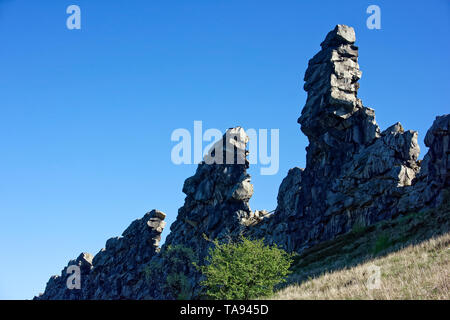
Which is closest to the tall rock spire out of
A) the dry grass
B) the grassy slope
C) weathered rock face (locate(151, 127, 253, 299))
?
weathered rock face (locate(151, 127, 253, 299))

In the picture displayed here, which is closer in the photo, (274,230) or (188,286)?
(274,230)

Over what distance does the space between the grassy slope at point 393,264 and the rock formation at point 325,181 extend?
390 inches

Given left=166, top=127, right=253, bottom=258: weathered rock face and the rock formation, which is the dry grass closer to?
the rock formation

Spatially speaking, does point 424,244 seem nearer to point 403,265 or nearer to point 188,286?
point 403,265

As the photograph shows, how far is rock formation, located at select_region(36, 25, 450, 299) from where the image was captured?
191ft

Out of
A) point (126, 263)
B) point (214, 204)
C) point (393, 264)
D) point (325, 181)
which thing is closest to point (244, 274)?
point (393, 264)

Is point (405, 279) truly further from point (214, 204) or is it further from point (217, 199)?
point (214, 204)

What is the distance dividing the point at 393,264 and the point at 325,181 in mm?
46157

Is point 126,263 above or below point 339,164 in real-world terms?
below

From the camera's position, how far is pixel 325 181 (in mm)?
70500

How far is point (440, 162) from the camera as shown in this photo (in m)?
50.3
